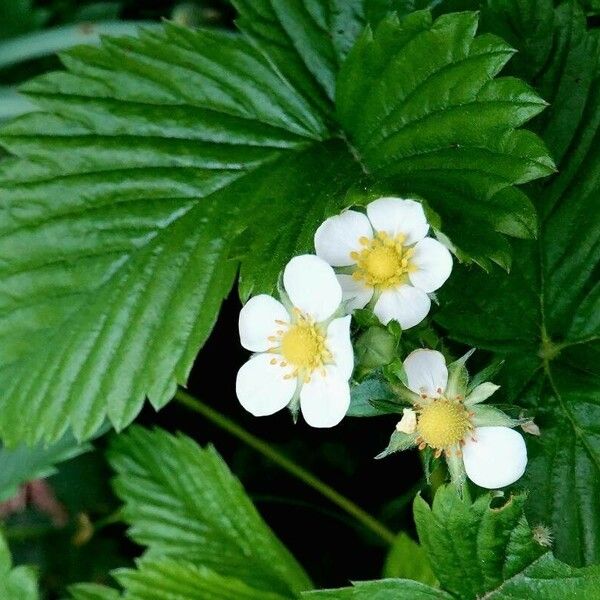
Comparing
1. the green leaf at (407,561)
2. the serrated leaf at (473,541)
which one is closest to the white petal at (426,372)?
the serrated leaf at (473,541)

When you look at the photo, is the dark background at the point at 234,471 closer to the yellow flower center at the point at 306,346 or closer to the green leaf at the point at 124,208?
the green leaf at the point at 124,208

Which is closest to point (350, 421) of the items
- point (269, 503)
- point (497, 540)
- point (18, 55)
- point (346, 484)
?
point (346, 484)

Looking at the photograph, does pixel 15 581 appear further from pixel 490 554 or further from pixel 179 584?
pixel 490 554

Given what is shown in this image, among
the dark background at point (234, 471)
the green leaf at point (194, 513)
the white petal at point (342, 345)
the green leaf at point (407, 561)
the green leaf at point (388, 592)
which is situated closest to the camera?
the white petal at point (342, 345)

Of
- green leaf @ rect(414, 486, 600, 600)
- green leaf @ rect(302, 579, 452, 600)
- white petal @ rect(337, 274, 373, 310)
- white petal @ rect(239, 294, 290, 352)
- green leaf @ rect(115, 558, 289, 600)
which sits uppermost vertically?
white petal @ rect(337, 274, 373, 310)

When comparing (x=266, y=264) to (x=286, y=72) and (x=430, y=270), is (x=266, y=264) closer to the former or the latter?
(x=430, y=270)

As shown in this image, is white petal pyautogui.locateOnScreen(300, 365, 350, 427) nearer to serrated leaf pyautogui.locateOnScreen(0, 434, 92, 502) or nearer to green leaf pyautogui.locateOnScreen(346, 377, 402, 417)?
green leaf pyautogui.locateOnScreen(346, 377, 402, 417)

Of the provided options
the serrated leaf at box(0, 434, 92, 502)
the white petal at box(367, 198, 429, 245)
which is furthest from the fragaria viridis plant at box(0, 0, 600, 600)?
the serrated leaf at box(0, 434, 92, 502)
